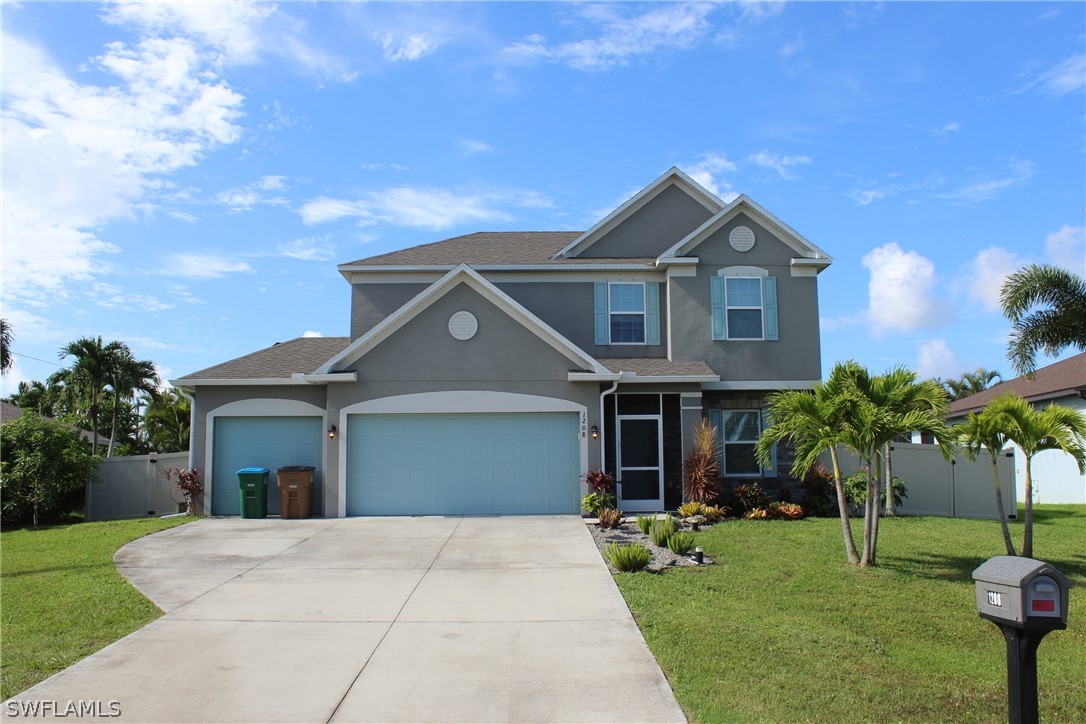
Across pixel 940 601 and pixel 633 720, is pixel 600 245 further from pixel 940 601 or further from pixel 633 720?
pixel 633 720

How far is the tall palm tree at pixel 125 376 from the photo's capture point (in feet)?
103

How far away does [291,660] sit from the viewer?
7.34m

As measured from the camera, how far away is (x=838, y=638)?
25.7 ft

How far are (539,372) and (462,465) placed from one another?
8.52 ft

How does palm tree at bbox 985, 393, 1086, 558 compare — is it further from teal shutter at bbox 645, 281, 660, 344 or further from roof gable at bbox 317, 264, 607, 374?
teal shutter at bbox 645, 281, 660, 344

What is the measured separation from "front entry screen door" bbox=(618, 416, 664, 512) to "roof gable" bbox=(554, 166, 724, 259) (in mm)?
4678

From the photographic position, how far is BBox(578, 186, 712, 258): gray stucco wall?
2034 centimetres

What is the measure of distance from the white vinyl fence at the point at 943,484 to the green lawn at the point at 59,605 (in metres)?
15.2

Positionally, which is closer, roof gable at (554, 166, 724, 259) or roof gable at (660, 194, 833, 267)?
roof gable at (660, 194, 833, 267)

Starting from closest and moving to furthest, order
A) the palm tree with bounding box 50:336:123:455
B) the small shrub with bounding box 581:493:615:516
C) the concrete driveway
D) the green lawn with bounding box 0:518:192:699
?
the concrete driveway → the green lawn with bounding box 0:518:192:699 → the small shrub with bounding box 581:493:615:516 → the palm tree with bounding box 50:336:123:455

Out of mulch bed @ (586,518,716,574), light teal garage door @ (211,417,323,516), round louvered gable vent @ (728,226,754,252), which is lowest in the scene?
mulch bed @ (586,518,716,574)

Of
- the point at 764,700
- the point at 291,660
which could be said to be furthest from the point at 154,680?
the point at 764,700

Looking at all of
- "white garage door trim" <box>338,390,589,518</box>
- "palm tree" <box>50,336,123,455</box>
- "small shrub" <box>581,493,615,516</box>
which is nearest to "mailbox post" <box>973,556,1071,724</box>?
"small shrub" <box>581,493,615,516</box>

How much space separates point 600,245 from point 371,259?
19.1ft
